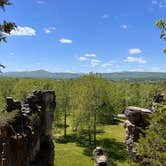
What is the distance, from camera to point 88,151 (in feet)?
205

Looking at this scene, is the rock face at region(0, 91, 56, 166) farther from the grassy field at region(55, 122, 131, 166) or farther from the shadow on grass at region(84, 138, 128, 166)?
the shadow on grass at region(84, 138, 128, 166)

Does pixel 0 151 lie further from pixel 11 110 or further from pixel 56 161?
pixel 56 161

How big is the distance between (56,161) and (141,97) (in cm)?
8195

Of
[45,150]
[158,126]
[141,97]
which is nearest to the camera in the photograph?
[158,126]

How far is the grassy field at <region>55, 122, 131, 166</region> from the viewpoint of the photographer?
5517cm

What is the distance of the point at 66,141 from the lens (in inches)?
2808

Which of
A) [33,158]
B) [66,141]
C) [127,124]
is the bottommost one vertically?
[66,141]

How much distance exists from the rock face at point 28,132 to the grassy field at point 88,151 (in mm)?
15573

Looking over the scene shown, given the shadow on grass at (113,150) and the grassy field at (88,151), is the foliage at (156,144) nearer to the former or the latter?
the grassy field at (88,151)

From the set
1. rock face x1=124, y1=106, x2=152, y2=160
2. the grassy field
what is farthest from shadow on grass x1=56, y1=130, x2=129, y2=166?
rock face x1=124, y1=106, x2=152, y2=160

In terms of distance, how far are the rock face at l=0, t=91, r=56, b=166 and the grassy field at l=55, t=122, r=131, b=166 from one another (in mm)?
15573

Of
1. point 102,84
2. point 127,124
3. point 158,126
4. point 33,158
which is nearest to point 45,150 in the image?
point 33,158

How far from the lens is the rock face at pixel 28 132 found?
94.4 feet

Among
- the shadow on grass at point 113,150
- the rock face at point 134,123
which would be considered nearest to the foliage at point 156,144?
the rock face at point 134,123
